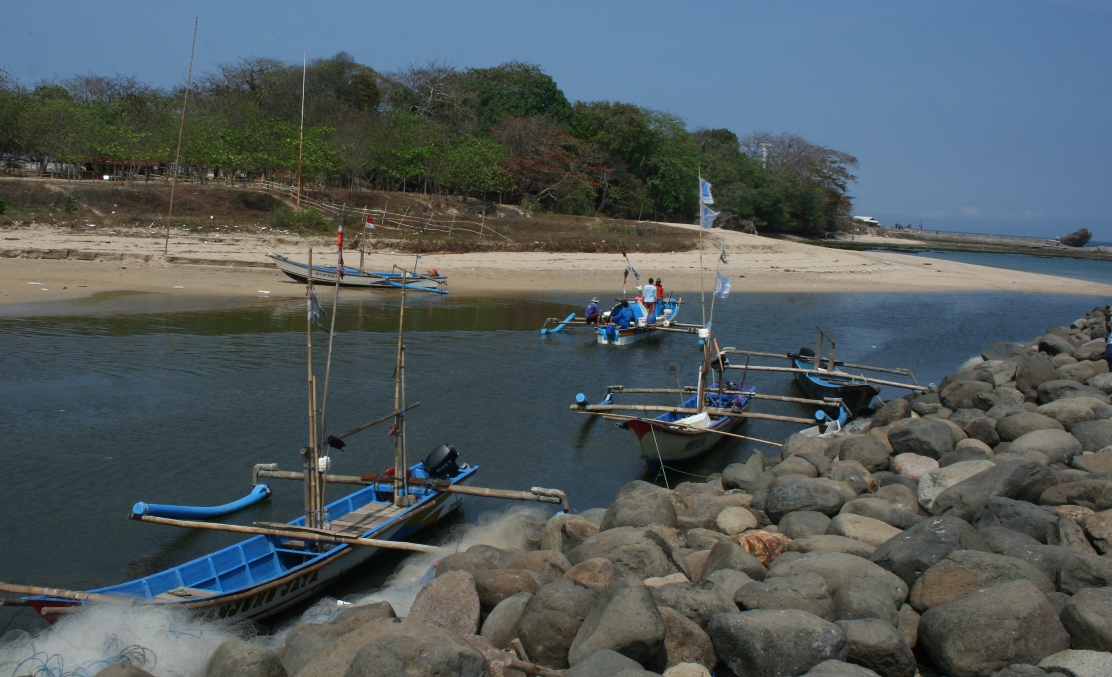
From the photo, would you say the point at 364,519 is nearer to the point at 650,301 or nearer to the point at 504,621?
the point at 504,621

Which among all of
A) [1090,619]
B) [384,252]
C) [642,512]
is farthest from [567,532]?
[384,252]

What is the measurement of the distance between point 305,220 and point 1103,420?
37893mm

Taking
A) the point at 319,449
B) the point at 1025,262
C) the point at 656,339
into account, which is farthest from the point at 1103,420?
the point at 1025,262

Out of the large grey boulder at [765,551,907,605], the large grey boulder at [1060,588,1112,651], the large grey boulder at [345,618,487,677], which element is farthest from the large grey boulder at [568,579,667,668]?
the large grey boulder at [1060,588,1112,651]

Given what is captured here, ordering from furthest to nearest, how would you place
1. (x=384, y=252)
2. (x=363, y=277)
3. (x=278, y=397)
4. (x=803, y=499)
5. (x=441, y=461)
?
(x=384, y=252) → (x=363, y=277) → (x=278, y=397) → (x=441, y=461) → (x=803, y=499)

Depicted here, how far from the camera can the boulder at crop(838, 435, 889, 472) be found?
45.7 feet

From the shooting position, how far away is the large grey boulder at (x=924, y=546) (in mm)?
8828

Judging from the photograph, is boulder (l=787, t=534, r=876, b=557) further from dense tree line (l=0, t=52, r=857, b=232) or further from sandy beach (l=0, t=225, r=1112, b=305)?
dense tree line (l=0, t=52, r=857, b=232)

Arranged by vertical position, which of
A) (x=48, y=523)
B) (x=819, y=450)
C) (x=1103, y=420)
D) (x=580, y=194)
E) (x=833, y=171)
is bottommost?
(x=48, y=523)

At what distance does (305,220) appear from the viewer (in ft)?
147

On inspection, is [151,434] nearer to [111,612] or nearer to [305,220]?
[111,612]

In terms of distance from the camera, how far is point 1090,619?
731 centimetres

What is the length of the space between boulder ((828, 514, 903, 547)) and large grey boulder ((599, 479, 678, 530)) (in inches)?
83.1

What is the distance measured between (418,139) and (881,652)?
54.8 meters
